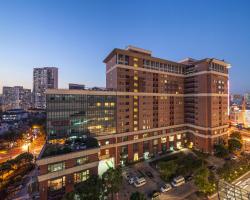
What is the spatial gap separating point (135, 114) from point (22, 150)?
5357cm

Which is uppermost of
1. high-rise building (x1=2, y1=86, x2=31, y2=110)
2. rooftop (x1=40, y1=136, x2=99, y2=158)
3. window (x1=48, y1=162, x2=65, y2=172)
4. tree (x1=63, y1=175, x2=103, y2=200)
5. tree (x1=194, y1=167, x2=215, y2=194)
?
high-rise building (x1=2, y1=86, x2=31, y2=110)

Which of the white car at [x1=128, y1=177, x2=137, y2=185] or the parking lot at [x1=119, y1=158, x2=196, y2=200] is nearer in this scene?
the parking lot at [x1=119, y1=158, x2=196, y2=200]

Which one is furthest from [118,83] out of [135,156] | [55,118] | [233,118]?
[233,118]

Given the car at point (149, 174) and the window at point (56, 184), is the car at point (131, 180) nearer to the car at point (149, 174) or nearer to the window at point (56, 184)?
the car at point (149, 174)

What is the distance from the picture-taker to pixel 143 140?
49844mm

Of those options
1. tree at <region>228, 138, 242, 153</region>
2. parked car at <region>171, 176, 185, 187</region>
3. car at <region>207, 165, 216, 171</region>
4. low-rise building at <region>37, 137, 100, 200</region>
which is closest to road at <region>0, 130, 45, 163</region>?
low-rise building at <region>37, 137, 100, 200</region>

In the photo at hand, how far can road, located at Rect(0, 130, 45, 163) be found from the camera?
176 feet

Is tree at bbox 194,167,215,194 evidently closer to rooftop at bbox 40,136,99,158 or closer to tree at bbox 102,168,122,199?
tree at bbox 102,168,122,199

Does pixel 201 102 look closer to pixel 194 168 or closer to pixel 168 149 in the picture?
pixel 168 149

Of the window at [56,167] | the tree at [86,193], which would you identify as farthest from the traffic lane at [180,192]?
the window at [56,167]

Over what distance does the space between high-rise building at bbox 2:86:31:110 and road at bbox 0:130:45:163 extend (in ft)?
473

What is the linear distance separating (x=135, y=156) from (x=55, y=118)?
29.4m

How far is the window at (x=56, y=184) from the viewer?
1060 inches

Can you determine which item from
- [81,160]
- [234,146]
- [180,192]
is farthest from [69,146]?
[234,146]
